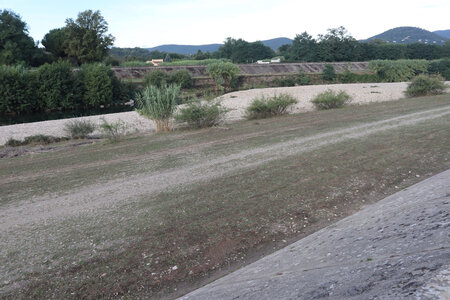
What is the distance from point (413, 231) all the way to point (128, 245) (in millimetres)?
3618

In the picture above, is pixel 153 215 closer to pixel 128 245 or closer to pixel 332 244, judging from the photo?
pixel 128 245

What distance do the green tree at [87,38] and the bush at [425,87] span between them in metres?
44.6

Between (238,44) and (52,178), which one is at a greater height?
(238,44)

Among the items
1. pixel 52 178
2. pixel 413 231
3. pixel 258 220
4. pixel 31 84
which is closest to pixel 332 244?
pixel 413 231

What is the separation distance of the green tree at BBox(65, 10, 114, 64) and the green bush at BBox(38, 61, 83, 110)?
872 inches

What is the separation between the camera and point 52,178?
366 inches

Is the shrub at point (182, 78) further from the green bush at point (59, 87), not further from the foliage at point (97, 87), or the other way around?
the green bush at point (59, 87)

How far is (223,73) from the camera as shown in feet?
149

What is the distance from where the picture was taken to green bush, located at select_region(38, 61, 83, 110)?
1316 inches

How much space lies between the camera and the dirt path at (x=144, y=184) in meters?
6.85

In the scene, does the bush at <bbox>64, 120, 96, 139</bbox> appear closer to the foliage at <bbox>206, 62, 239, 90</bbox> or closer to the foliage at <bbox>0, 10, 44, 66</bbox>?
the foliage at <bbox>206, 62, 239, 90</bbox>

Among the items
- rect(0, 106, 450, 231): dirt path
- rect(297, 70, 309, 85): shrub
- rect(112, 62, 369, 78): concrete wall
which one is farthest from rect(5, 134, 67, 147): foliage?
rect(297, 70, 309, 85): shrub

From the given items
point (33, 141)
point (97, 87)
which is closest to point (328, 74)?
point (97, 87)

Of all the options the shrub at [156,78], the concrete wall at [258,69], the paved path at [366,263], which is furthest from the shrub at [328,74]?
the paved path at [366,263]
